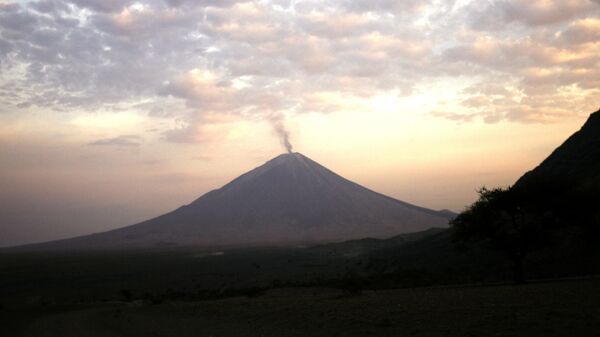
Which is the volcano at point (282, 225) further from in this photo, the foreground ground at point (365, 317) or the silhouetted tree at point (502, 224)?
the foreground ground at point (365, 317)

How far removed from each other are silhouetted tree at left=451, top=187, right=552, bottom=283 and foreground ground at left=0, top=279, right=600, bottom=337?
5.25m

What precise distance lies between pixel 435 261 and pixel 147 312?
26675 millimetres

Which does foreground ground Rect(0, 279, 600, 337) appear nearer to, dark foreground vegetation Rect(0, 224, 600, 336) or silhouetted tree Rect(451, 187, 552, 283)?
dark foreground vegetation Rect(0, 224, 600, 336)

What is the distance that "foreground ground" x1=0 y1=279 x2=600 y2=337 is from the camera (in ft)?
47.5

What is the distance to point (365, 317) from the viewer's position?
17391 mm

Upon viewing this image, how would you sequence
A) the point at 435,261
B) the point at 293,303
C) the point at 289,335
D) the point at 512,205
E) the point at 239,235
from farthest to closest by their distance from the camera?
the point at 239,235 < the point at 435,261 < the point at 512,205 < the point at 293,303 < the point at 289,335

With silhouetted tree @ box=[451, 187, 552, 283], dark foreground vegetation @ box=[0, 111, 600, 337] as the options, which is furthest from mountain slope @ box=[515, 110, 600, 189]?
silhouetted tree @ box=[451, 187, 552, 283]

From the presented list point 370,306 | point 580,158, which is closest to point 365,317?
point 370,306

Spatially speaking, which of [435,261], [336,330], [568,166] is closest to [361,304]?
[336,330]

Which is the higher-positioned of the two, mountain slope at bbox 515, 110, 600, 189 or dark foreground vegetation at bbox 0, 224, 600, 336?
mountain slope at bbox 515, 110, 600, 189

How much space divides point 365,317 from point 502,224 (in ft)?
49.8

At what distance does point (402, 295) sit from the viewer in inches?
914

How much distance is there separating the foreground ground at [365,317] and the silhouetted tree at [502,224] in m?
5.25

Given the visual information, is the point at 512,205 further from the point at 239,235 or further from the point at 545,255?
the point at 239,235
